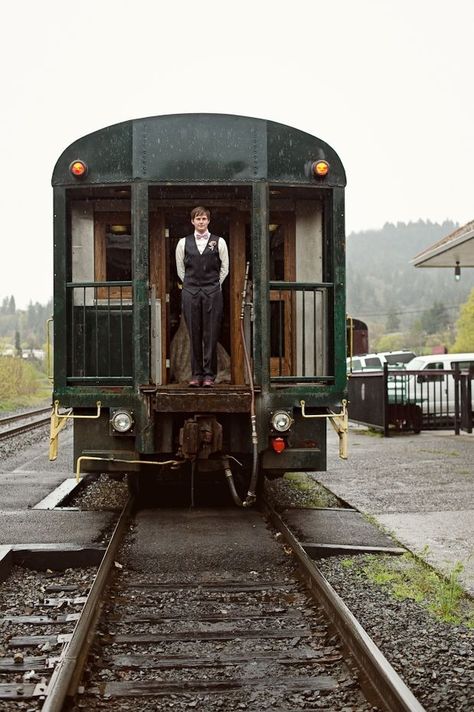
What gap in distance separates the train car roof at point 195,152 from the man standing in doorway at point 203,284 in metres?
0.42

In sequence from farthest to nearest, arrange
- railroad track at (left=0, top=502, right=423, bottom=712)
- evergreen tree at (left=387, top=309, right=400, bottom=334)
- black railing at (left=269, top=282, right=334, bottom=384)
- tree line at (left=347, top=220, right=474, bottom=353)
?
evergreen tree at (left=387, top=309, right=400, bottom=334) → tree line at (left=347, top=220, right=474, bottom=353) → black railing at (left=269, top=282, right=334, bottom=384) → railroad track at (left=0, top=502, right=423, bottom=712)

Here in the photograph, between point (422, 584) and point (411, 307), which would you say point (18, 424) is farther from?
point (411, 307)

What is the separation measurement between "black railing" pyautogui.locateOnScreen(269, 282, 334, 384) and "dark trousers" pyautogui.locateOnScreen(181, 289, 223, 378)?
607 millimetres

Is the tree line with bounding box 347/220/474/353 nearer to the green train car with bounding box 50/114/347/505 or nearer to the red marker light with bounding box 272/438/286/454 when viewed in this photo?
the green train car with bounding box 50/114/347/505

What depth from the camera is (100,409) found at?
24.3 feet

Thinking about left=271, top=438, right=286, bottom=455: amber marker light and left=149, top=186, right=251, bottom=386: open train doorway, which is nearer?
left=271, top=438, right=286, bottom=455: amber marker light

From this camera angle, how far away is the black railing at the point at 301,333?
25.2ft

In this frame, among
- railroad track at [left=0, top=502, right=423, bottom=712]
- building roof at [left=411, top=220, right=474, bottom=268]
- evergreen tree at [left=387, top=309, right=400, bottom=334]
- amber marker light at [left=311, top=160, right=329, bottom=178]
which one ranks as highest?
evergreen tree at [left=387, top=309, right=400, bottom=334]

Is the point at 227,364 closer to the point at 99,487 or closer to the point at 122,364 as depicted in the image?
the point at 122,364

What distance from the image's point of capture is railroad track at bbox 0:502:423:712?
354 cm

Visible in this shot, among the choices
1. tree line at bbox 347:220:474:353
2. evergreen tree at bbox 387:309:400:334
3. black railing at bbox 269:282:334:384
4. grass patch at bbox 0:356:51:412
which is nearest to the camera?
black railing at bbox 269:282:334:384

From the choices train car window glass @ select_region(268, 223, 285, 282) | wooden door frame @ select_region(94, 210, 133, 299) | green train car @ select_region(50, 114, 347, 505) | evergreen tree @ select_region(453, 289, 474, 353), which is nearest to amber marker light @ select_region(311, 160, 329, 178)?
green train car @ select_region(50, 114, 347, 505)

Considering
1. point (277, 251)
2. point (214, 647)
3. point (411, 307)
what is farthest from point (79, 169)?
point (411, 307)

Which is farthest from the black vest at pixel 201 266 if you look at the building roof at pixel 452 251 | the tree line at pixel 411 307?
the tree line at pixel 411 307
